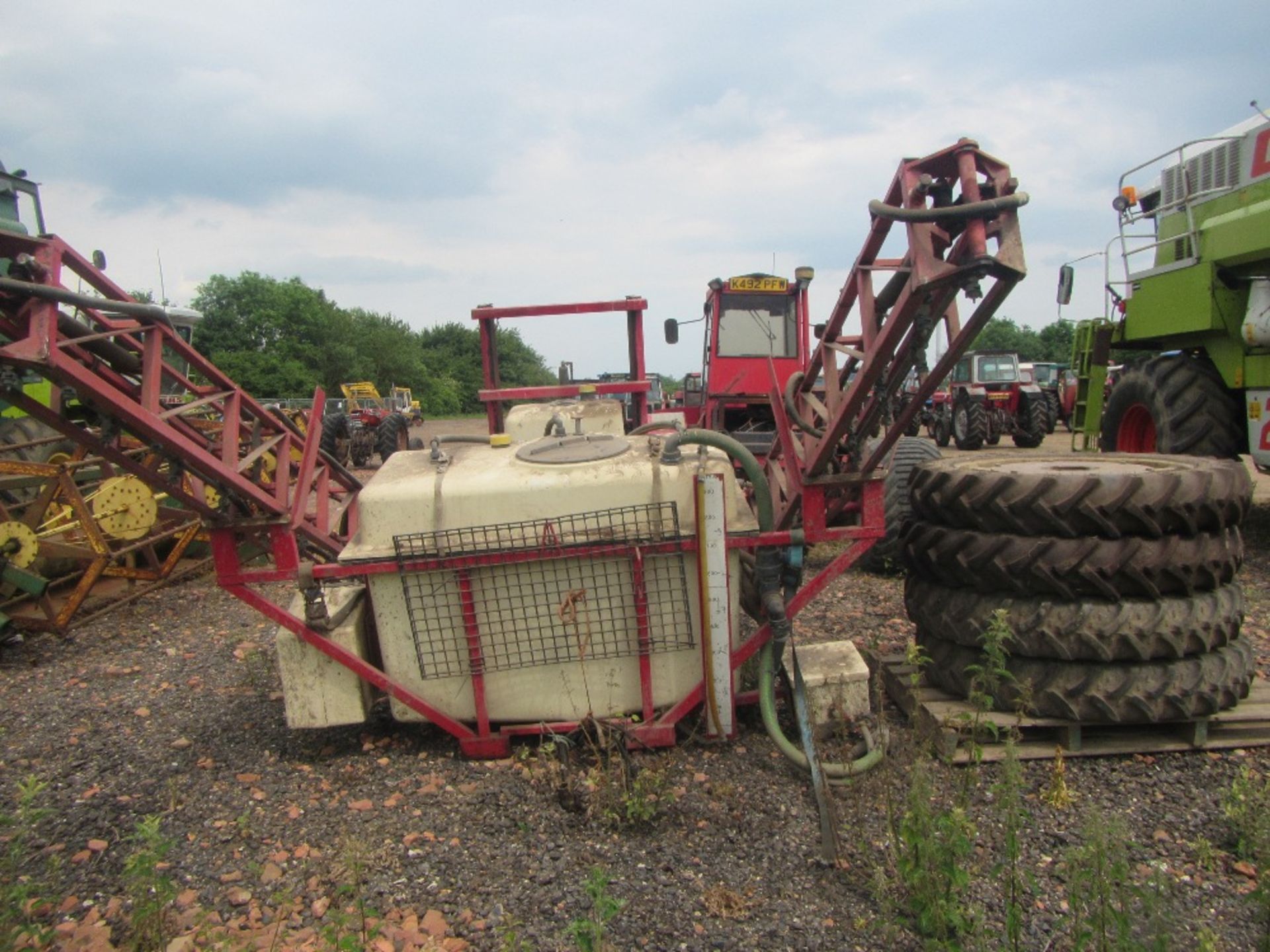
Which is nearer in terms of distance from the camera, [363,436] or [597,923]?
[597,923]

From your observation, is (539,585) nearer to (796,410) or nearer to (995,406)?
(796,410)

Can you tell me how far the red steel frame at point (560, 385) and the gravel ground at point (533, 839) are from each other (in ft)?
6.25

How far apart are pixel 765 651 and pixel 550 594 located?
0.87 meters

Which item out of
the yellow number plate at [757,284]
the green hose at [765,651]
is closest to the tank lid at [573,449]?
the green hose at [765,651]

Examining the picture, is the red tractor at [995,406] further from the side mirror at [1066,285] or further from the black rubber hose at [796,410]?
the black rubber hose at [796,410]

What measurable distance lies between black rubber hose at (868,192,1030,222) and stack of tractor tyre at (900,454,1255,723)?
39.7 inches

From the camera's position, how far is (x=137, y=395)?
3486mm

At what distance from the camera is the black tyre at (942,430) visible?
682 inches

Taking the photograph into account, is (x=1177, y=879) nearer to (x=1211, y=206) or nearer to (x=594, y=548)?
(x=594, y=548)

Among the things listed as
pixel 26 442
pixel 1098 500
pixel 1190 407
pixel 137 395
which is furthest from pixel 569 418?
pixel 26 442

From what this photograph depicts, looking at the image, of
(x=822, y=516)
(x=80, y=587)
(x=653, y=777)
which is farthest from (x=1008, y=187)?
(x=80, y=587)

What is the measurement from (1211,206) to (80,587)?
8412 mm

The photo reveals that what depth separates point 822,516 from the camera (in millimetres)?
3201

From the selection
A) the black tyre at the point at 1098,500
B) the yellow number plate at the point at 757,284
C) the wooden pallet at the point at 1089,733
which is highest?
the yellow number plate at the point at 757,284
